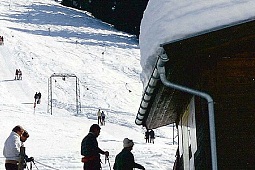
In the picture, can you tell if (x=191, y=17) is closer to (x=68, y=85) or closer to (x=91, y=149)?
(x=91, y=149)

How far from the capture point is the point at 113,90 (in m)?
38.2

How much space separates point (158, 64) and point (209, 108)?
1.92ft

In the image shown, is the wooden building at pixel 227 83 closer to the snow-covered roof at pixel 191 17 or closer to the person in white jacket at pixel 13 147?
the snow-covered roof at pixel 191 17

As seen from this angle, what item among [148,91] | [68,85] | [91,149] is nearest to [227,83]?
→ [148,91]

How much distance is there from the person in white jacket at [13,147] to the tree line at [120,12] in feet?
165

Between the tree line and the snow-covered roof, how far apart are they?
53.8 m

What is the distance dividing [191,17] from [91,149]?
158 inches

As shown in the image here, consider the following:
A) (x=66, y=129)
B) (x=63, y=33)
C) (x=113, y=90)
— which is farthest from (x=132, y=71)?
(x=66, y=129)

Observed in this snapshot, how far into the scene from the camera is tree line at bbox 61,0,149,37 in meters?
60.9

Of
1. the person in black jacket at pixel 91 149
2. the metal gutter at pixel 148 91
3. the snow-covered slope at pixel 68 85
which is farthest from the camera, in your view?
the snow-covered slope at pixel 68 85

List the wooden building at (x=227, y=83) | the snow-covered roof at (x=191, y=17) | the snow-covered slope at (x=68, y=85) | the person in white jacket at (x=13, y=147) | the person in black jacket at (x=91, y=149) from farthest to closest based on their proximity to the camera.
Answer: the snow-covered slope at (x=68, y=85) < the person in white jacket at (x=13, y=147) < the person in black jacket at (x=91, y=149) < the wooden building at (x=227, y=83) < the snow-covered roof at (x=191, y=17)

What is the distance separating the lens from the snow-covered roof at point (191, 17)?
5164 mm

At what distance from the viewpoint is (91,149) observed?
8.79 metres

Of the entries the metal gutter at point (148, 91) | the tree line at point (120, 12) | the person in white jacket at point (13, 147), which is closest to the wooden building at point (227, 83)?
the metal gutter at point (148, 91)
